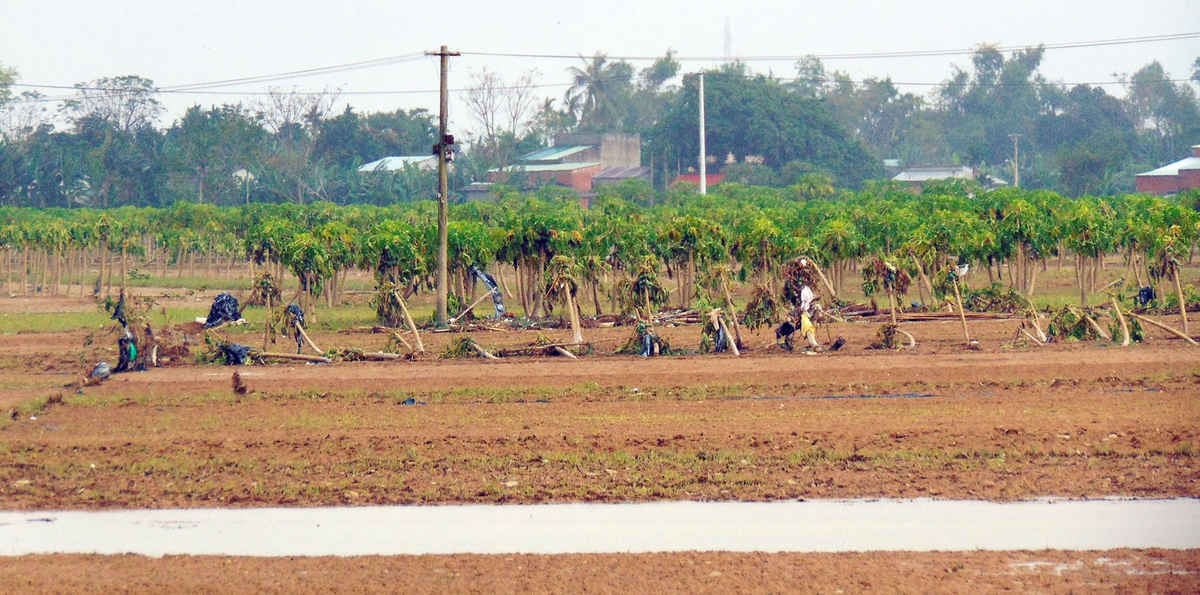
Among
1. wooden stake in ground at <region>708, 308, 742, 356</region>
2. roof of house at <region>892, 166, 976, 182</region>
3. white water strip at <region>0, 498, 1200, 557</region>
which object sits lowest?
white water strip at <region>0, 498, 1200, 557</region>

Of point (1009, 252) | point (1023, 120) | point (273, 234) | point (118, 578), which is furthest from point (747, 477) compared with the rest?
point (1023, 120)

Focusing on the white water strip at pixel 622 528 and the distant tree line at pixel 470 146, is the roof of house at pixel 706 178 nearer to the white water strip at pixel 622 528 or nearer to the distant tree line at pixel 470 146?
the distant tree line at pixel 470 146

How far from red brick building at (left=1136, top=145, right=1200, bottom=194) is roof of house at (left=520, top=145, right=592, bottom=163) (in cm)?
3460

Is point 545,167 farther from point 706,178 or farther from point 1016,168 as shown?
point 1016,168

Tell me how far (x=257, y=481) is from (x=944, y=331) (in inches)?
628

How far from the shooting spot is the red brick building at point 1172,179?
7094cm

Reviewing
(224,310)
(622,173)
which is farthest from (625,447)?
(622,173)

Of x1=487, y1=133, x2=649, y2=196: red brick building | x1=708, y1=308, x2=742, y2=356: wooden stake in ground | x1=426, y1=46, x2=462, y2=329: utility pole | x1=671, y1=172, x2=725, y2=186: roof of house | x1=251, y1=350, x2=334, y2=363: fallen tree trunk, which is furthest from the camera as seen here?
x1=671, y1=172, x2=725, y2=186: roof of house

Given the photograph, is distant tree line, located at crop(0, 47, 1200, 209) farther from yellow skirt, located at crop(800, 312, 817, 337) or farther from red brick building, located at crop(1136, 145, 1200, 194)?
yellow skirt, located at crop(800, 312, 817, 337)

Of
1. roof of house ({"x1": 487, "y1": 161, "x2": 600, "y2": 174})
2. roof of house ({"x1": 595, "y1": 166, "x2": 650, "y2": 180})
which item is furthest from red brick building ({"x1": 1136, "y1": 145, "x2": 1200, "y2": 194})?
roof of house ({"x1": 487, "y1": 161, "x2": 600, "y2": 174})

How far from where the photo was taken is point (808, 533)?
1161 cm

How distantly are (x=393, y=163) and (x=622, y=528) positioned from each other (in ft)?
258

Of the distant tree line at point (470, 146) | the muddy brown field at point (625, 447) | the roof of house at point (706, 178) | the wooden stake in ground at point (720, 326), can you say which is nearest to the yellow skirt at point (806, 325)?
the muddy brown field at point (625, 447)

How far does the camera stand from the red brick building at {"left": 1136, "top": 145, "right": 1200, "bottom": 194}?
7094 centimetres
